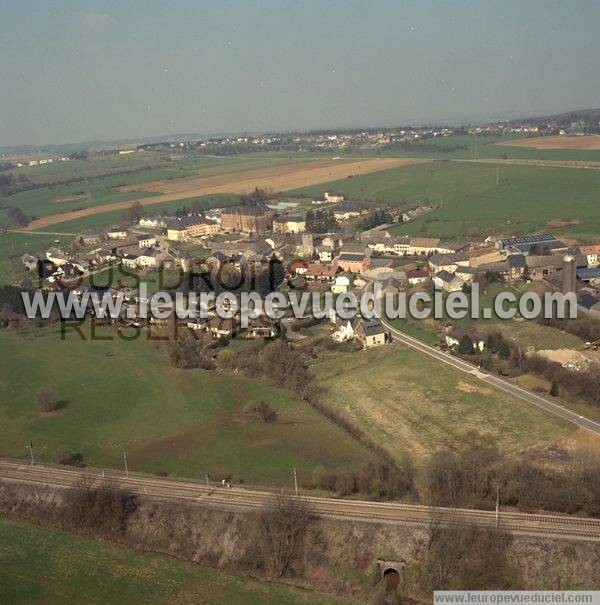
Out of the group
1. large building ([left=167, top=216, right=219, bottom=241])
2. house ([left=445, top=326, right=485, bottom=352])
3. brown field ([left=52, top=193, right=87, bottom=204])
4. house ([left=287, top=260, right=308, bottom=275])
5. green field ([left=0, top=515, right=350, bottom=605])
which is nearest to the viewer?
green field ([left=0, top=515, right=350, bottom=605])

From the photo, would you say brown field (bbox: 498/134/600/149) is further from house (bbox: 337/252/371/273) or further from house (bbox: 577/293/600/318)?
house (bbox: 577/293/600/318)

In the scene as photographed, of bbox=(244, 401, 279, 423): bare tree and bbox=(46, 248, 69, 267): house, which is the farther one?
bbox=(46, 248, 69, 267): house

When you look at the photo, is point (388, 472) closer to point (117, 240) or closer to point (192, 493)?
point (192, 493)

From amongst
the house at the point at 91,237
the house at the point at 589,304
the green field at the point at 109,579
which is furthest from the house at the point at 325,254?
the green field at the point at 109,579

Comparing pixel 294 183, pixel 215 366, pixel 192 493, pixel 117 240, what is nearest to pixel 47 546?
pixel 192 493

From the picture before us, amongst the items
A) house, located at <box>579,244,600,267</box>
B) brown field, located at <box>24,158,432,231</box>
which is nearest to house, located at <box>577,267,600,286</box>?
house, located at <box>579,244,600,267</box>

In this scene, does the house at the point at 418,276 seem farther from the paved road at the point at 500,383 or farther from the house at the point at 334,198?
the house at the point at 334,198
